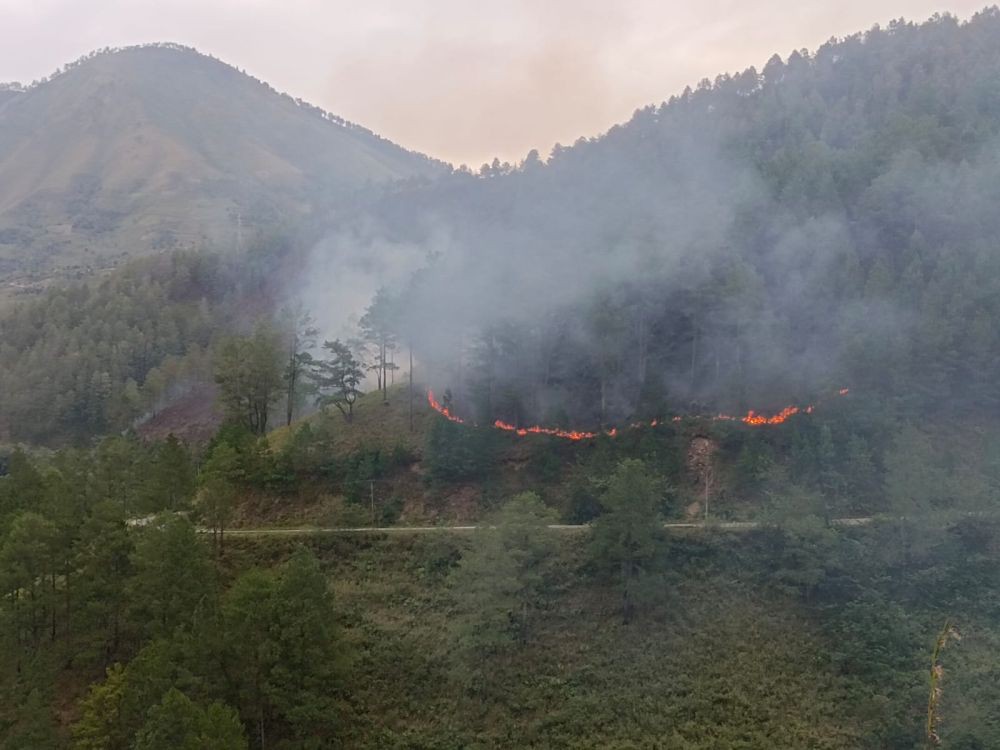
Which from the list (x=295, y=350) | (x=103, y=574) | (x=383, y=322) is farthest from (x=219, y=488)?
(x=295, y=350)

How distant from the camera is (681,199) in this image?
73250mm

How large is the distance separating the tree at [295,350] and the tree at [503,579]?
25956mm

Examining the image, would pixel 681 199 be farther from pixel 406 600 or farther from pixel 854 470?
pixel 406 600

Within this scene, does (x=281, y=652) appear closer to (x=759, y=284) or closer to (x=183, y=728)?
(x=183, y=728)

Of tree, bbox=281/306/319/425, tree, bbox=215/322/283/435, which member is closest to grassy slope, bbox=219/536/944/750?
tree, bbox=215/322/283/435

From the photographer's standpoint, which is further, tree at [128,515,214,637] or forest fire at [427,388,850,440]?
forest fire at [427,388,850,440]

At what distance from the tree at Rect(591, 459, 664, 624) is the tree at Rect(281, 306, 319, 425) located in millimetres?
28260

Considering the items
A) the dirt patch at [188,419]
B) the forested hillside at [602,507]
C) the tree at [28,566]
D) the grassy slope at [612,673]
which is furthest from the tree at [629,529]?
the dirt patch at [188,419]

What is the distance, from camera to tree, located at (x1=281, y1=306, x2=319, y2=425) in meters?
57.8

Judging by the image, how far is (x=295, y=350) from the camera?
65.2m

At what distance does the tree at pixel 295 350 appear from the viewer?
57.8 m

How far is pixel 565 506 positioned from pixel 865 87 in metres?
79.5

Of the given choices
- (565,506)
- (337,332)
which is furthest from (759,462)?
(337,332)

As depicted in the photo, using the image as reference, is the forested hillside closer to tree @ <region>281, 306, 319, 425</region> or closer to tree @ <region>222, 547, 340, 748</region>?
tree @ <region>222, 547, 340, 748</region>
